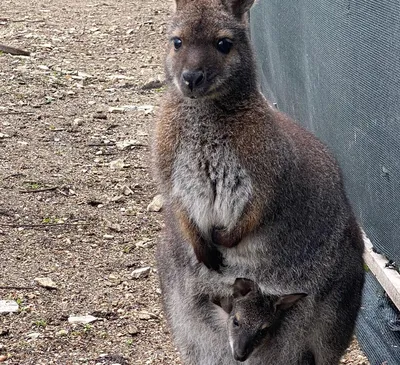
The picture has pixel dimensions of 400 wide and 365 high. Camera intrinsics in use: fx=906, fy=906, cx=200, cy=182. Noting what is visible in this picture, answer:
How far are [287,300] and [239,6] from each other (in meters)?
1.12

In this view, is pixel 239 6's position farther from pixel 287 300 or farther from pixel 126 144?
pixel 126 144

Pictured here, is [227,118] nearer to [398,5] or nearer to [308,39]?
[398,5]

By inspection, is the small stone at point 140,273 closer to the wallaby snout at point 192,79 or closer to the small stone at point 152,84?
the wallaby snout at point 192,79

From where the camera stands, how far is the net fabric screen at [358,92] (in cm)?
358

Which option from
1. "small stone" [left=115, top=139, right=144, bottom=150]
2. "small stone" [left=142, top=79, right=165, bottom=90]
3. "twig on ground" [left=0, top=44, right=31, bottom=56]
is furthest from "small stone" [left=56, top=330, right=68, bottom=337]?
"twig on ground" [left=0, top=44, right=31, bottom=56]

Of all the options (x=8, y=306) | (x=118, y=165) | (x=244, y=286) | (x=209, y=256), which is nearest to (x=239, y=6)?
(x=209, y=256)

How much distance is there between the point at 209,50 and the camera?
3.24 metres

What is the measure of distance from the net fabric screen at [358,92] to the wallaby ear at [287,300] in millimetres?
600

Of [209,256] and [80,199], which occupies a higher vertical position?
[209,256]

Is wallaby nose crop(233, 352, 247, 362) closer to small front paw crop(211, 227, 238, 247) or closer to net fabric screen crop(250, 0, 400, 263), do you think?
small front paw crop(211, 227, 238, 247)

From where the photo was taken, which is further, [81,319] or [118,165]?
[118,165]

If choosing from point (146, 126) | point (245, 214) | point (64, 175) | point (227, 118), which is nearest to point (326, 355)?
point (245, 214)

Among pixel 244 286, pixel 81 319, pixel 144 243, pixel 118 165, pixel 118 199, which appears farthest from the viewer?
pixel 118 165

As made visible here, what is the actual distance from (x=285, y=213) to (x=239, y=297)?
36 centimetres
